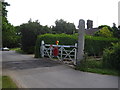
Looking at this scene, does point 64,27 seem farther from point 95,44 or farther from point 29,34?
point 95,44

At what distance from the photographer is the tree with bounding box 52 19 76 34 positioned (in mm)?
67562

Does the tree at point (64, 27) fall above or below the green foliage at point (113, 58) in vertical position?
above

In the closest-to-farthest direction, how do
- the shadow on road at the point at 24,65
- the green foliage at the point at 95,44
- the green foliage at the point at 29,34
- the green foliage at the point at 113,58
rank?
1. the green foliage at the point at 113,58
2. the shadow on road at the point at 24,65
3. the green foliage at the point at 95,44
4. the green foliage at the point at 29,34

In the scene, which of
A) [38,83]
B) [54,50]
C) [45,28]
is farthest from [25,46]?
[38,83]

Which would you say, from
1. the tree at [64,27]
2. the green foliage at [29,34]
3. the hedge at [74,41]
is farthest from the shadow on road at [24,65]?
the tree at [64,27]

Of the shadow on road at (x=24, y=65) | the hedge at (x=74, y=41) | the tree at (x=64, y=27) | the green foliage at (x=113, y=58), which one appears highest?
the tree at (x=64, y=27)

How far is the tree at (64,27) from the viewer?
222 feet

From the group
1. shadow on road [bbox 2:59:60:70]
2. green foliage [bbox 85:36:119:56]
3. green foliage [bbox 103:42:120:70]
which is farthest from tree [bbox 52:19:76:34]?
green foliage [bbox 103:42:120:70]

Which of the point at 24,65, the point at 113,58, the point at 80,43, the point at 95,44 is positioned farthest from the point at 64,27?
the point at 113,58

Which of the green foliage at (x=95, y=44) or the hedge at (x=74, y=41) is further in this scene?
the green foliage at (x=95, y=44)

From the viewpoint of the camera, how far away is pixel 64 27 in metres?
67.8

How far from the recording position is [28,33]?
95.8 feet

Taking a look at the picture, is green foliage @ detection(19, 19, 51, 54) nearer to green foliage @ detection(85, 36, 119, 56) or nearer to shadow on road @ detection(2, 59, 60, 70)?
green foliage @ detection(85, 36, 119, 56)

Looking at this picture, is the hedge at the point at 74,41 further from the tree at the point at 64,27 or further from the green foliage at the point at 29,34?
the tree at the point at 64,27
